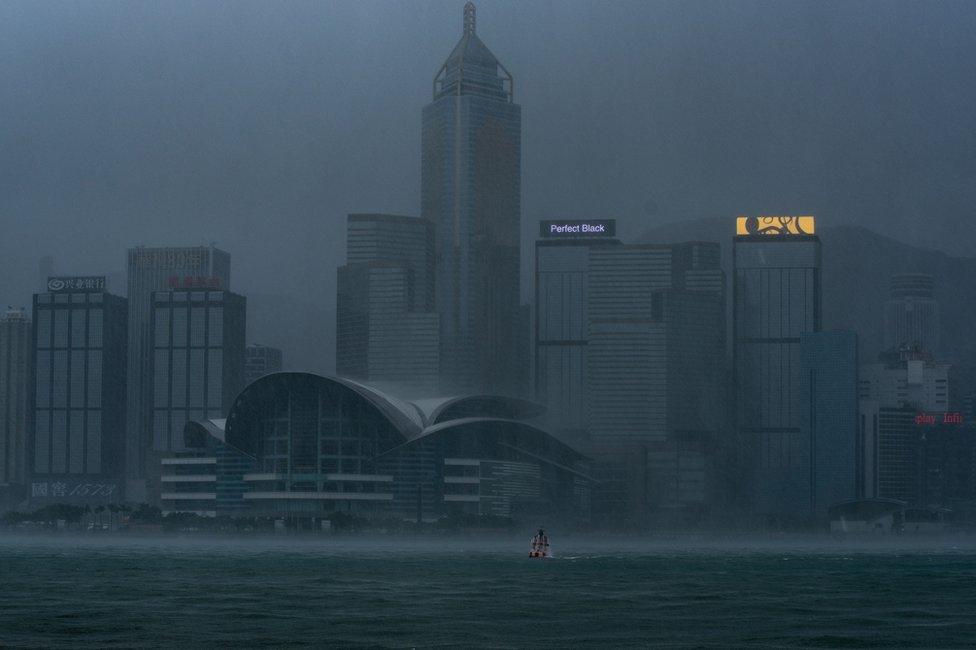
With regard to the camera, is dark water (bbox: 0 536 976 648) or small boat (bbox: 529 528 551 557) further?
small boat (bbox: 529 528 551 557)

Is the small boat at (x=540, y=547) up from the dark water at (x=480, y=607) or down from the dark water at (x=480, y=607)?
down

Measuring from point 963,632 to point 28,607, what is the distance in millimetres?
45770

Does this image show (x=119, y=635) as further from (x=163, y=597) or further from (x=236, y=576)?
(x=236, y=576)

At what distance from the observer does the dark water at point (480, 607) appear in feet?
210

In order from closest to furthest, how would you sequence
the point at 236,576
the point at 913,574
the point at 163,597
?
the point at 163,597 < the point at 236,576 < the point at 913,574

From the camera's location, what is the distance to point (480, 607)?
271 feet

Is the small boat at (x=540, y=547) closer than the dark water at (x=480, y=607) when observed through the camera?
No

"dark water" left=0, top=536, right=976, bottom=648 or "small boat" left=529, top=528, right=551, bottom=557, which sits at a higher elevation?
"dark water" left=0, top=536, right=976, bottom=648

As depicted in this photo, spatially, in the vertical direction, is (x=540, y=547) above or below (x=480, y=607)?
below

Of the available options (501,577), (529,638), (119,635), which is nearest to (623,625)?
(529,638)

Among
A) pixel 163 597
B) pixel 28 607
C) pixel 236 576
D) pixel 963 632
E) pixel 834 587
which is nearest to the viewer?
pixel 963 632

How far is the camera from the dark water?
6397 cm

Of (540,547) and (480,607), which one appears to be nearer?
(480,607)

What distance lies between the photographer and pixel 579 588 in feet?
337
